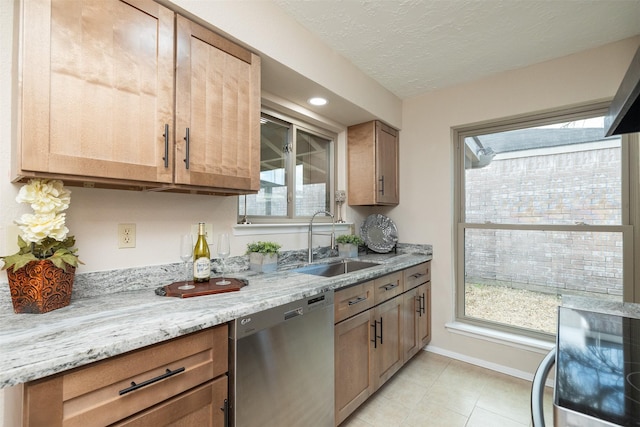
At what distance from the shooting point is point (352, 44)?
2.08 meters

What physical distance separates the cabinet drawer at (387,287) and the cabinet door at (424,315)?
441 mm

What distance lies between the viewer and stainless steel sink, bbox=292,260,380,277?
86.7 inches

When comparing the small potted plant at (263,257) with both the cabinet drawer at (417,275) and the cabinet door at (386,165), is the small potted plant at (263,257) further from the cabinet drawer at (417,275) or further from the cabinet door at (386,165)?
the cabinet door at (386,165)

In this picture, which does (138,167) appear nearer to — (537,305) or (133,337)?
(133,337)

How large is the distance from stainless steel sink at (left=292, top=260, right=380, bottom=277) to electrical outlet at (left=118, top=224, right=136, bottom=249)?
3.34ft

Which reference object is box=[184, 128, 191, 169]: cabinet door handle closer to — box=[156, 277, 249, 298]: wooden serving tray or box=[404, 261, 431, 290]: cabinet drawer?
Result: box=[156, 277, 249, 298]: wooden serving tray

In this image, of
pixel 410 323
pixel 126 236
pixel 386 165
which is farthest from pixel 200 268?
pixel 386 165

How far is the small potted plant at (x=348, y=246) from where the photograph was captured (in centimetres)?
265

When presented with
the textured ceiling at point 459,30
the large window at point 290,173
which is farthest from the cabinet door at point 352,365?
the textured ceiling at point 459,30

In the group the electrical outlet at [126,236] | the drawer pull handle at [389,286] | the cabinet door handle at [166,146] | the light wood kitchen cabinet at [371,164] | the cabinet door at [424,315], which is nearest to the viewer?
the cabinet door handle at [166,146]

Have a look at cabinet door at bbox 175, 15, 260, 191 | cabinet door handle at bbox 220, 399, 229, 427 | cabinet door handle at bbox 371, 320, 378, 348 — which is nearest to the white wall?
cabinet door handle at bbox 371, 320, 378, 348

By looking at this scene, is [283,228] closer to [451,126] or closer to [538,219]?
[451,126]

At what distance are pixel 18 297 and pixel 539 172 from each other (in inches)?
131

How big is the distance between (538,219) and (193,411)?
9.13 feet
